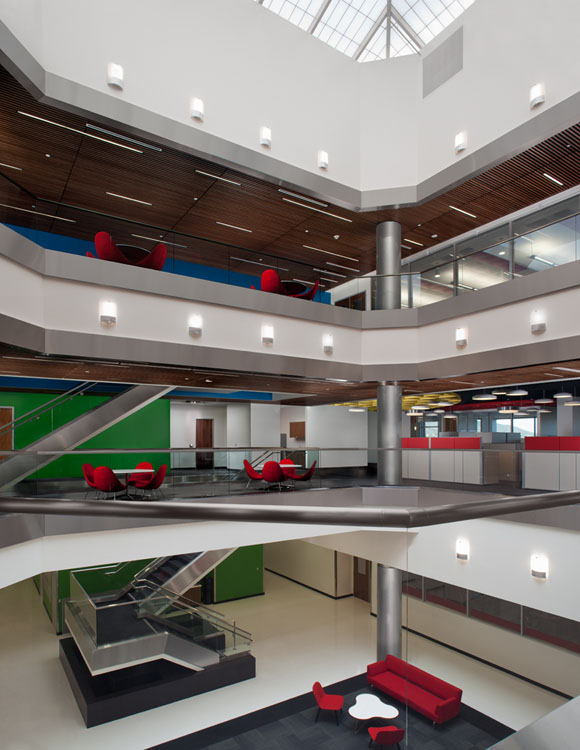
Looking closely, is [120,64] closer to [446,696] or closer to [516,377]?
[516,377]

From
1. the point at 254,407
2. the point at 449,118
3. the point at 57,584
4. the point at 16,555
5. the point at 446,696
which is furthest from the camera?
the point at 254,407

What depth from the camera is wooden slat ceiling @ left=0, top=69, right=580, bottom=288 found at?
26.7 ft

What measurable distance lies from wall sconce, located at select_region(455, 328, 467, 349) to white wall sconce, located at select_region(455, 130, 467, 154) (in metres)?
3.46

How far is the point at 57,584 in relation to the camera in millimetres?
13641

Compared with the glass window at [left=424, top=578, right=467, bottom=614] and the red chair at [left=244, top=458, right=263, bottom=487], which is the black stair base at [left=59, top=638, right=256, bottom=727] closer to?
the red chair at [left=244, top=458, right=263, bottom=487]

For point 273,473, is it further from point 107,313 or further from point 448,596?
point 448,596

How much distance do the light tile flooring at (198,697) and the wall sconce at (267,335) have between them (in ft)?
23.1

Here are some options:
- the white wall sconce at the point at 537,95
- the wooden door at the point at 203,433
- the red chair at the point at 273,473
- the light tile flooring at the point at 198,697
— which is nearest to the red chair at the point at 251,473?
the red chair at the point at 273,473

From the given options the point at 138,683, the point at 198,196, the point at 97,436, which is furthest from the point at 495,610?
the point at 97,436

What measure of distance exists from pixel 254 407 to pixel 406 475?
673 cm

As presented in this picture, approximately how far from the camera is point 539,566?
106 centimetres

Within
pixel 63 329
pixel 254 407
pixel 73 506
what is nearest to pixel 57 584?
pixel 254 407

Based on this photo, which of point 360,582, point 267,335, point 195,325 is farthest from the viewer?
point 360,582

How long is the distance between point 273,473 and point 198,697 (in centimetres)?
495
